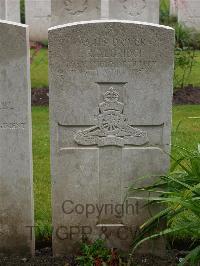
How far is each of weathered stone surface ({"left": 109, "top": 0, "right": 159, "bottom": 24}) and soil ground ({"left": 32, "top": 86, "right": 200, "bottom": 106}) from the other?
167 centimetres

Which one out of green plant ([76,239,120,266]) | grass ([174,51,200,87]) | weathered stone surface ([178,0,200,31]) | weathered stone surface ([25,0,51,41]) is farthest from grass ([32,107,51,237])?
weathered stone surface ([178,0,200,31])

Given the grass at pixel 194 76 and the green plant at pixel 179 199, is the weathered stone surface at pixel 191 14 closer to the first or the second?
the grass at pixel 194 76

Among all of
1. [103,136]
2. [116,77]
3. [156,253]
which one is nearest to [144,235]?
[156,253]

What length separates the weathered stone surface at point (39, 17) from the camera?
52.8 ft

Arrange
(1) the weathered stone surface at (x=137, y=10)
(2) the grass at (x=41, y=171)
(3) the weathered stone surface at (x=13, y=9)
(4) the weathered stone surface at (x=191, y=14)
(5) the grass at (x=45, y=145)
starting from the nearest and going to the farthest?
(2) the grass at (x=41, y=171) → (5) the grass at (x=45, y=145) → (1) the weathered stone surface at (x=137, y=10) → (3) the weathered stone surface at (x=13, y=9) → (4) the weathered stone surface at (x=191, y=14)

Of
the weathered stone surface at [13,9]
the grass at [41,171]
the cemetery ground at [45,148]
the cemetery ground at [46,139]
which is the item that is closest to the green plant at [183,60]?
the cemetery ground at [46,139]

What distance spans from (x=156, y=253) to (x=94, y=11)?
A: 6.18 meters

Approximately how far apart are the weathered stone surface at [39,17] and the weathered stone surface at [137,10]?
5.38m

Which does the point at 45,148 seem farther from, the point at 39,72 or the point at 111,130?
the point at 39,72

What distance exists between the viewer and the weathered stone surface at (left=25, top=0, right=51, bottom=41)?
52.8 feet

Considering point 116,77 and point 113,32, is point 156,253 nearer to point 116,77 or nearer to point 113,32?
point 116,77

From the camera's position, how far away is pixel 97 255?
4328 millimetres

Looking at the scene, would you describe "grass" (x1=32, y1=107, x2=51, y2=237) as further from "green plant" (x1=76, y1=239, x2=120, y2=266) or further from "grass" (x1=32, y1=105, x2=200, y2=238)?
"green plant" (x1=76, y1=239, x2=120, y2=266)

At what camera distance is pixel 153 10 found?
11.1m
